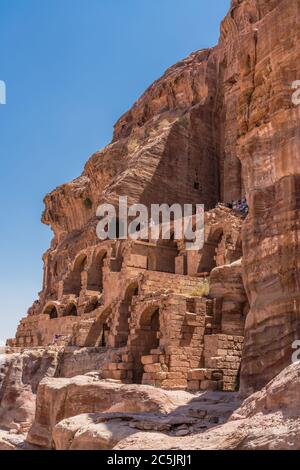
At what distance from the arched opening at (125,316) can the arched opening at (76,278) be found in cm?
1298

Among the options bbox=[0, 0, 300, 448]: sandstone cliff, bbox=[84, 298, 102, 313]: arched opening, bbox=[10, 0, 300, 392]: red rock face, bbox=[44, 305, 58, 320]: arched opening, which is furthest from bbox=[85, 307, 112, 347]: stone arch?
bbox=[44, 305, 58, 320]: arched opening

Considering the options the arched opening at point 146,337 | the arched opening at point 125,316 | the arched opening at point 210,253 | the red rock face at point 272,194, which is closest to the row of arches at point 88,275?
the arched opening at point 210,253

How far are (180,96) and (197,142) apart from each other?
18.4 ft

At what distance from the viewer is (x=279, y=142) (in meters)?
9.29

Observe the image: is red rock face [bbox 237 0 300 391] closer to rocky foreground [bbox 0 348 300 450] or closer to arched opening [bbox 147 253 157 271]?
rocky foreground [bbox 0 348 300 450]

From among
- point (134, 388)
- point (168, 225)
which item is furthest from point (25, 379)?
point (168, 225)

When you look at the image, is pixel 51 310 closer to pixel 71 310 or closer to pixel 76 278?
pixel 71 310

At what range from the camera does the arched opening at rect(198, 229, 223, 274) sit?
26469 mm

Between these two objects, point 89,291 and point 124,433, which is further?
point 89,291

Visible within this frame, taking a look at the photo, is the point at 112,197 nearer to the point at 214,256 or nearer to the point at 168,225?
the point at 168,225

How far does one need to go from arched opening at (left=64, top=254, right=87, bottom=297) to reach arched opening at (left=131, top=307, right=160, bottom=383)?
16.1m

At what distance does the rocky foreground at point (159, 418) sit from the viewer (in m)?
5.28

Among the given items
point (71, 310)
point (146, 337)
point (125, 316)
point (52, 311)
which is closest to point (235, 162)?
point (71, 310)

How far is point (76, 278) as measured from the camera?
33.8 metres
